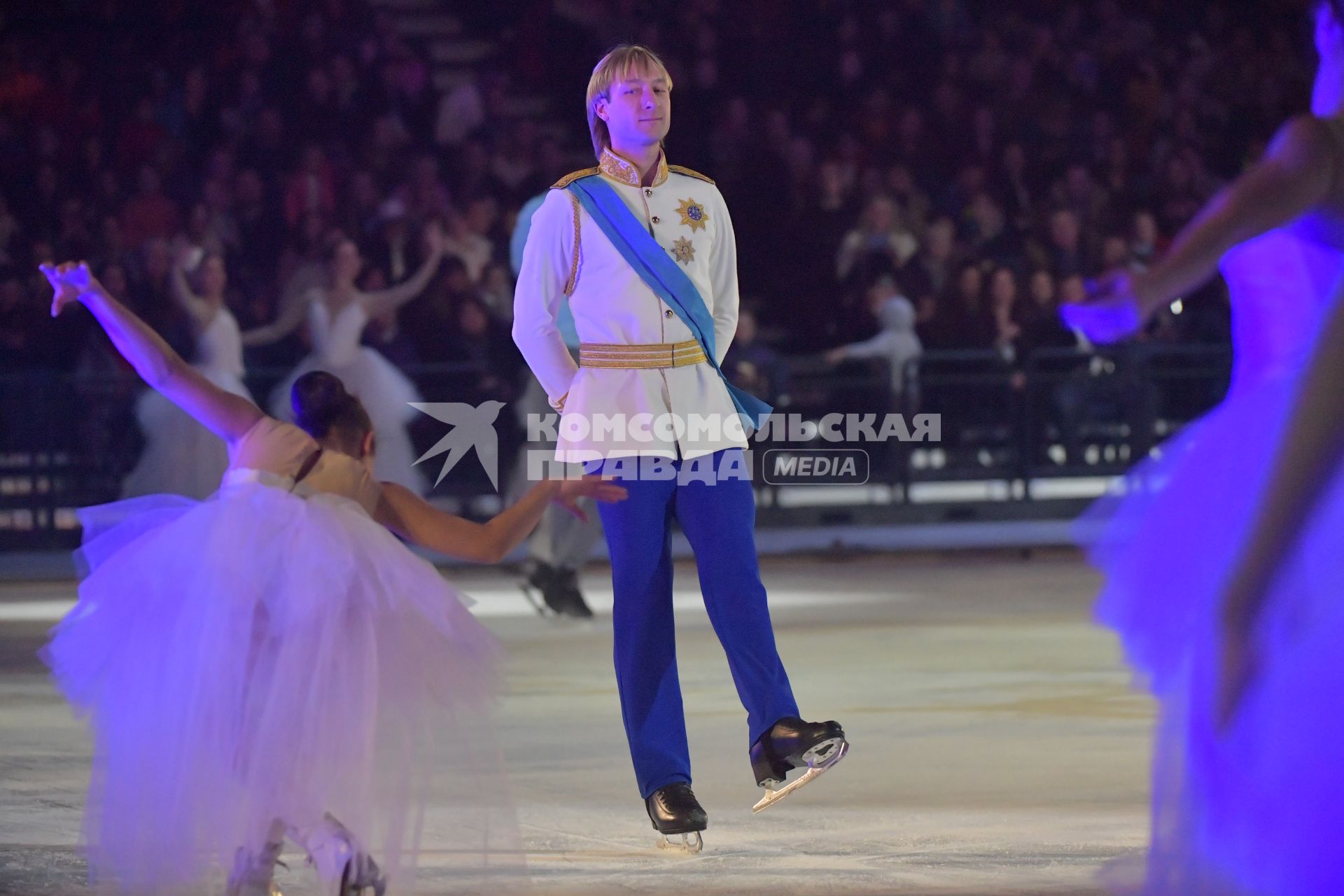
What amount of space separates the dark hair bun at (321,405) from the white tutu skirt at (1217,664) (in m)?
1.94

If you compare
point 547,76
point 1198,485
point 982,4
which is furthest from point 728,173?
point 1198,485

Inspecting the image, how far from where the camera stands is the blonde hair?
6.02 m

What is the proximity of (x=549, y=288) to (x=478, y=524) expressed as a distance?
1.09 metres

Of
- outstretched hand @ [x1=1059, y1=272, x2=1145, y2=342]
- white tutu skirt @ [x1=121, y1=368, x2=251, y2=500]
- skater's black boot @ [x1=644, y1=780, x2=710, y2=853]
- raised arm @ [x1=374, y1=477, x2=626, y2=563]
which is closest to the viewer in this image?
outstretched hand @ [x1=1059, y1=272, x2=1145, y2=342]

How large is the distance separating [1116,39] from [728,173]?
17.5ft

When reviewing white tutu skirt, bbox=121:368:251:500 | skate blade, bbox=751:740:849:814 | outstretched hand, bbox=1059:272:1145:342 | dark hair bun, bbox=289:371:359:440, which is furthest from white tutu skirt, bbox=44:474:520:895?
white tutu skirt, bbox=121:368:251:500

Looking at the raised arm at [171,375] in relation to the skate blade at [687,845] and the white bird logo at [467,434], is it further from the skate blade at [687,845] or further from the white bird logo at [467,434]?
the white bird logo at [467,434]

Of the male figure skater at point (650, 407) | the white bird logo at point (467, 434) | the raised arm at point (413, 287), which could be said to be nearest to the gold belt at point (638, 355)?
the male figure skater at point (650, 407)

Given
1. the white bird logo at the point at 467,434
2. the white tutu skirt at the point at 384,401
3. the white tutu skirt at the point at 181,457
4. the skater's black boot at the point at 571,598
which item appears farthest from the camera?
the white bird logo at the point at 467,434

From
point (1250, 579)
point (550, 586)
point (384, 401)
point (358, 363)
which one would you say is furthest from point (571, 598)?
point (1250, 579)

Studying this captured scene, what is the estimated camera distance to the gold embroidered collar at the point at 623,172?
6.11 m

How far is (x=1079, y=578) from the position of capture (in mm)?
13219

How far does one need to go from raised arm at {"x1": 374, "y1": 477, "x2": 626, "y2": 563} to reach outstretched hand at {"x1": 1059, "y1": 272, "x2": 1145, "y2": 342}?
1.69 meters

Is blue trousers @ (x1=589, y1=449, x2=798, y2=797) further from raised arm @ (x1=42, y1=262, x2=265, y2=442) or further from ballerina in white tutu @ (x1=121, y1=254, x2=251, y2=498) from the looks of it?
ballerina in white tutu @ (x1=121, y1=254, x2=251, y2=498)
